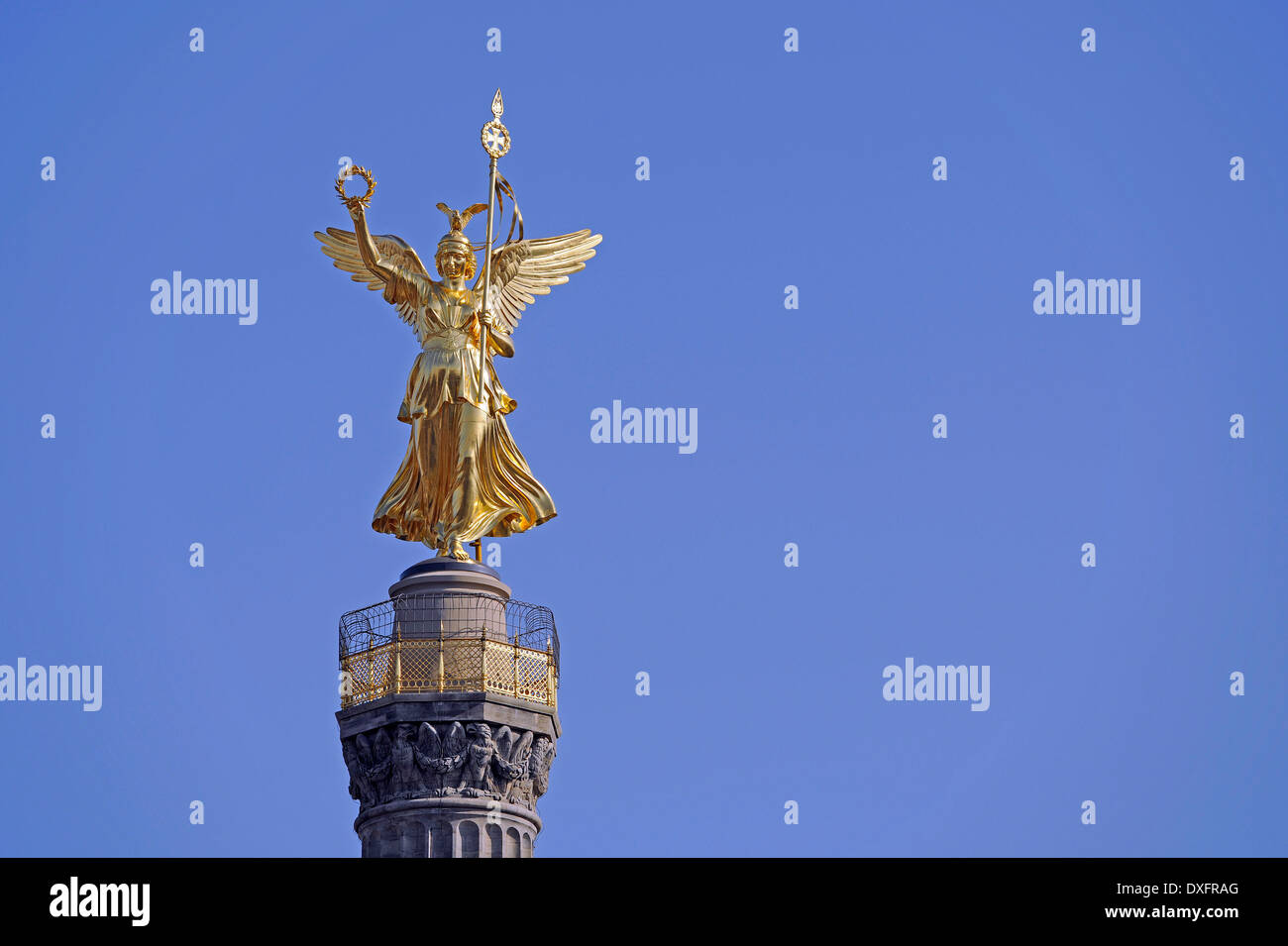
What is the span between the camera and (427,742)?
5109cm

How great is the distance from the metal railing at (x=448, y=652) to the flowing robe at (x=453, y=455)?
6.80 ft

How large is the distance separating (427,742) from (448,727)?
459 mm

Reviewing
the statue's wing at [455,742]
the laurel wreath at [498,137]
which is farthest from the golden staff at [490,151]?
the statue's wing at [455,742]

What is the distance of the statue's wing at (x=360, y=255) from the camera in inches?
2184

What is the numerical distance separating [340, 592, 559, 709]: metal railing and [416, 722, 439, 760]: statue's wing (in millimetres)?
785

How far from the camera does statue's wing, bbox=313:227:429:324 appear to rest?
5547 cm

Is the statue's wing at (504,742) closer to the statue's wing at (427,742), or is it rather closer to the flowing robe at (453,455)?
the statue's wing at (427,742)

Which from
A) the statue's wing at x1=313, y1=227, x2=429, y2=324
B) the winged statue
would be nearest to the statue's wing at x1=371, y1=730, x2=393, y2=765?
the winged statue
